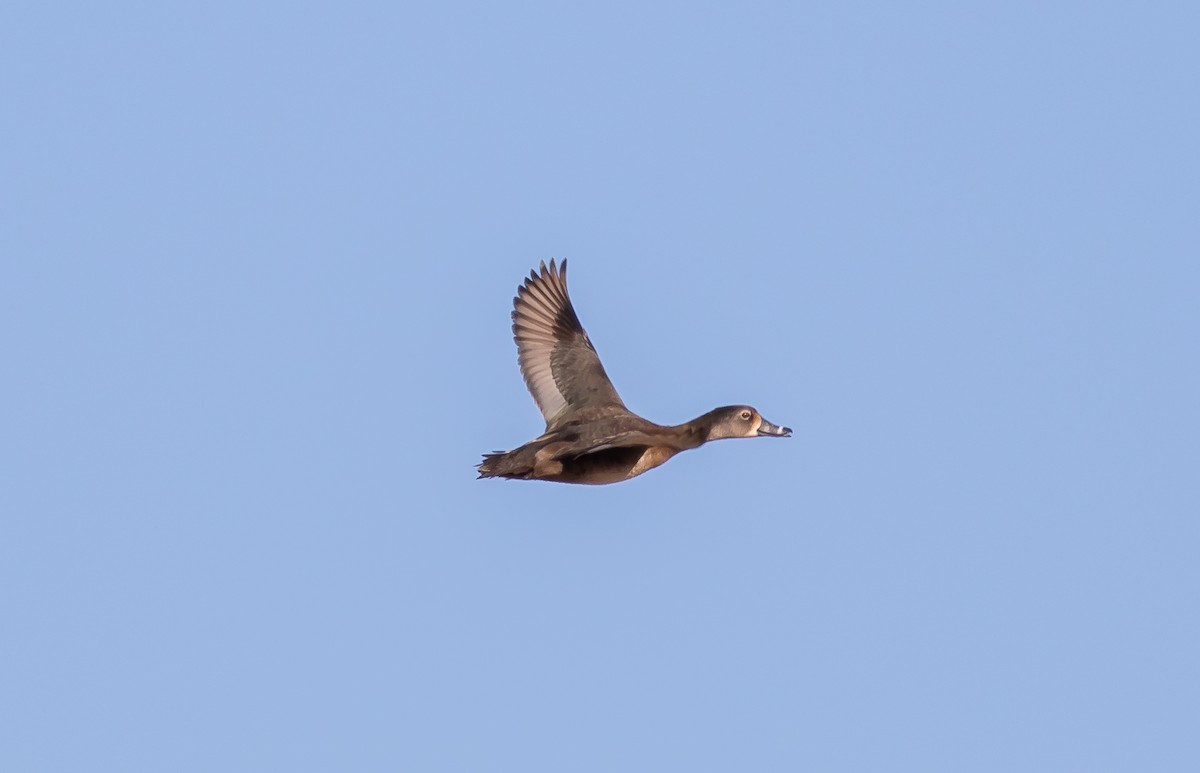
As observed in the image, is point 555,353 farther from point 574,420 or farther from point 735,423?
point 735,423

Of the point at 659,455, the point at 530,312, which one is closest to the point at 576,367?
the point at 530,312

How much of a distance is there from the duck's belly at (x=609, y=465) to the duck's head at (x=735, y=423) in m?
0.80

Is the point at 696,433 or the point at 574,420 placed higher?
the point at 574,420

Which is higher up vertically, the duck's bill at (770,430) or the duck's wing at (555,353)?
the duck's wing at (555,353)

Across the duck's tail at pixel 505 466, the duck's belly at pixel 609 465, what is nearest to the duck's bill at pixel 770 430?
the duck's belly at pixel 609 465

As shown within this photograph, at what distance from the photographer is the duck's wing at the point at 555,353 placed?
2253 cm

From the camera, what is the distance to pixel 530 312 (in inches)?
949

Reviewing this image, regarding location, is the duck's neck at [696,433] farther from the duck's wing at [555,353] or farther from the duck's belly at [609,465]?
the duck's wing at [555,353]

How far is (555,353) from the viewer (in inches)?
928

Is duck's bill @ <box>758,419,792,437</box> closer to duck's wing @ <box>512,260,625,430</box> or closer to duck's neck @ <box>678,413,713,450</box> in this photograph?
duck's neck @ <box>678,413,713,450</box>

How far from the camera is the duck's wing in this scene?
73.9 ft

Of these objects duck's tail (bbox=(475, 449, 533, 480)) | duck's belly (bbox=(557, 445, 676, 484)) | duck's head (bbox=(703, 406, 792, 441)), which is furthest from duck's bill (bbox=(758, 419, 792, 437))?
duck's tail (bbox=(475, 449, 533, 480))

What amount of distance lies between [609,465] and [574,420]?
1.47 m

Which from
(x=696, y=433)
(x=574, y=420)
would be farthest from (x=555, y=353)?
(x=696, y=433)
